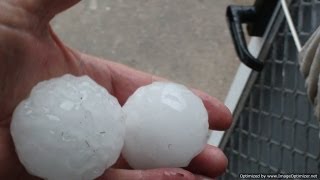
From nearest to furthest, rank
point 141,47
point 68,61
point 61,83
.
Result: point 61,83 < point 68,61 < point 141,47

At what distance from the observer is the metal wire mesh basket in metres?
1.05

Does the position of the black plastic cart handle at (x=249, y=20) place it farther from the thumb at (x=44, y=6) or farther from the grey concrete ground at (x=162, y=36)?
the grey concrete ground at (x=162, y=36)

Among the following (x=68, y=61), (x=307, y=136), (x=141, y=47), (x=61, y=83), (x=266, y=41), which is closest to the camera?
(x=61, y=83)

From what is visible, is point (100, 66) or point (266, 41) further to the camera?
point (266, 41)

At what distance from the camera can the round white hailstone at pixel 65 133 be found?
2.23ft

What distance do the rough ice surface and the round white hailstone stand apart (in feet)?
0.12

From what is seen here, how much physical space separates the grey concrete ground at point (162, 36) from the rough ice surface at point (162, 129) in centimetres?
97

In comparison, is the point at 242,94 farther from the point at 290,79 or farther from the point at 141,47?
the point at 141,47

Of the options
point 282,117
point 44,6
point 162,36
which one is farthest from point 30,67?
point 162,36

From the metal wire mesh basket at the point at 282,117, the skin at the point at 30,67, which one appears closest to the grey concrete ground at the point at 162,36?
the metal wire mesh basket at the point at 282,117

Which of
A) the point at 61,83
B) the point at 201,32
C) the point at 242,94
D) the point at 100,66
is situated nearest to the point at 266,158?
the point at 242,94

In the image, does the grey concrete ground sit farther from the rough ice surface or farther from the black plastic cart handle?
the rough ice surface

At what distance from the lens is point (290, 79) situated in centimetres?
110

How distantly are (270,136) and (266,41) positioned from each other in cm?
19
